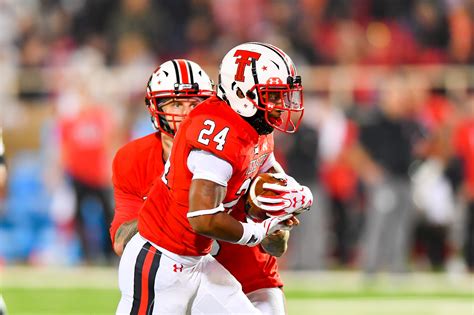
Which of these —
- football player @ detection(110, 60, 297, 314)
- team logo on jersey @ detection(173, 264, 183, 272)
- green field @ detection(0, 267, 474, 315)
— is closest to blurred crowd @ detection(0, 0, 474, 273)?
green field @ detection(0, 267, 474, 315)

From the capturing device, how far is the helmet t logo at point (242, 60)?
198 inches

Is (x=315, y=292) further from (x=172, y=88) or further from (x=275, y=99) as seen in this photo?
(x=275, y=99)

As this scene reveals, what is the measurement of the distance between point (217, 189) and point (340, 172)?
27.0ft

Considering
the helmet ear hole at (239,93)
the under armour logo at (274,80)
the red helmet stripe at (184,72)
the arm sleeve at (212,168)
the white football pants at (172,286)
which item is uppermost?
the red helmet stripe at (184,72)

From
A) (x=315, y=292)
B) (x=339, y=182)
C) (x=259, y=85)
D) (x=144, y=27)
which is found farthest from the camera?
(x=144, y=27)

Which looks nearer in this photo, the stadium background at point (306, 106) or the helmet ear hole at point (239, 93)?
the helmet ear hole at point (239, 93)

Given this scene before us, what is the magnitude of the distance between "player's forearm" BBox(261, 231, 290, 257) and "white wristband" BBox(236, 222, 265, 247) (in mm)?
464

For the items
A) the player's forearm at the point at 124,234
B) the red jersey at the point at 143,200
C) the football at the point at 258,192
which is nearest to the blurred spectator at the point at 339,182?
the red jersey at the point at 143,200

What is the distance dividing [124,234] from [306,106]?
7.72 metres

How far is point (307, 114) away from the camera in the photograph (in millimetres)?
12336

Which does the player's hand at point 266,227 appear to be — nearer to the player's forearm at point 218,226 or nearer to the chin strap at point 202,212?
the player's forearm at point 218,226

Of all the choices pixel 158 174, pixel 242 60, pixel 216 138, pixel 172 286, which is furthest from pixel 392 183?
pixel 216 138

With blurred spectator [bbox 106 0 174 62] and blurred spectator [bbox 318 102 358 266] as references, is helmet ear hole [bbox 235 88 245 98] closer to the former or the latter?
blurred spectator [bbox 318 102 358 266]

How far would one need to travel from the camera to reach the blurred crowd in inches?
465
